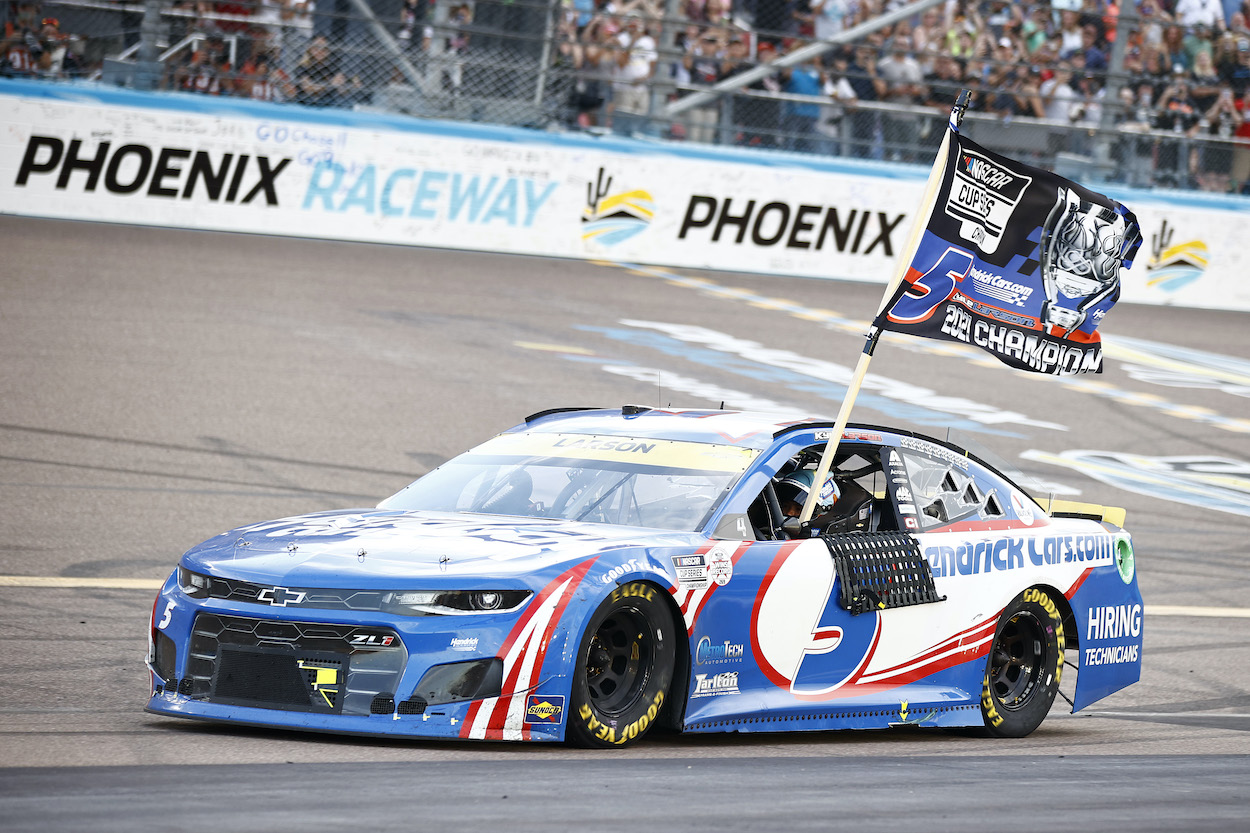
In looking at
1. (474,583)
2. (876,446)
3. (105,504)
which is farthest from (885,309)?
(105,504)

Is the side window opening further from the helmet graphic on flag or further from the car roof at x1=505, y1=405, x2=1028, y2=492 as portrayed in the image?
the helmet graphic on flag

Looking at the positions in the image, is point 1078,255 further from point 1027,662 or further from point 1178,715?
point 1178,715

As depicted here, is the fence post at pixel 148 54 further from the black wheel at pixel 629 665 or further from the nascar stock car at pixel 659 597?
the black wheel at pixel 629 665

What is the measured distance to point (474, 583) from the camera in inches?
228

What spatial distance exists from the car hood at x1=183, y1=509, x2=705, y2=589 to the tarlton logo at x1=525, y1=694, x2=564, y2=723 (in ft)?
1.33

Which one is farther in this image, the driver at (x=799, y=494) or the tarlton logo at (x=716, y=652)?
the driver at (x=799, y=494)

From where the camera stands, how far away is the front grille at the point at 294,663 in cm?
573

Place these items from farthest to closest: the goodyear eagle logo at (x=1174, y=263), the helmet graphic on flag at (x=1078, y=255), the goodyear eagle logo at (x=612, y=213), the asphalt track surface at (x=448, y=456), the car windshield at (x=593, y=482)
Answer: the goodyear eagle logo at (x=1174, y=263), the goodyear eagle logo at (x=612, y=213), the helmet graphic on flag at (x=1078, y=255), the car windshield at (x=593, y=482), the asphalt track surface at (x=448, y=456)

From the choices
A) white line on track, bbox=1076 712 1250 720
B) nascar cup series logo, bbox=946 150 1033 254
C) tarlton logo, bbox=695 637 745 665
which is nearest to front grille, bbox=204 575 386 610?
tarlton logo, bbox=695 637 745 665

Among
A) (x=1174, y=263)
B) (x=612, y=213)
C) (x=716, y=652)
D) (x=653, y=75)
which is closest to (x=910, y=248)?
(x=716, y=652)

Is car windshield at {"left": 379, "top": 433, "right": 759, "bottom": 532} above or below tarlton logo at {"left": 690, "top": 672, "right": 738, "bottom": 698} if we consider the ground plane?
above

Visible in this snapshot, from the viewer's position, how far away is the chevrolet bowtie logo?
582cm

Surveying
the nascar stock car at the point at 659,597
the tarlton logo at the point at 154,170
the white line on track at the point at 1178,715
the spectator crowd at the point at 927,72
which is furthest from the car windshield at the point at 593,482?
the spectator crowd at the point at 927,72

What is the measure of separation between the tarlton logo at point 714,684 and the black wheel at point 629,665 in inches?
5.7
